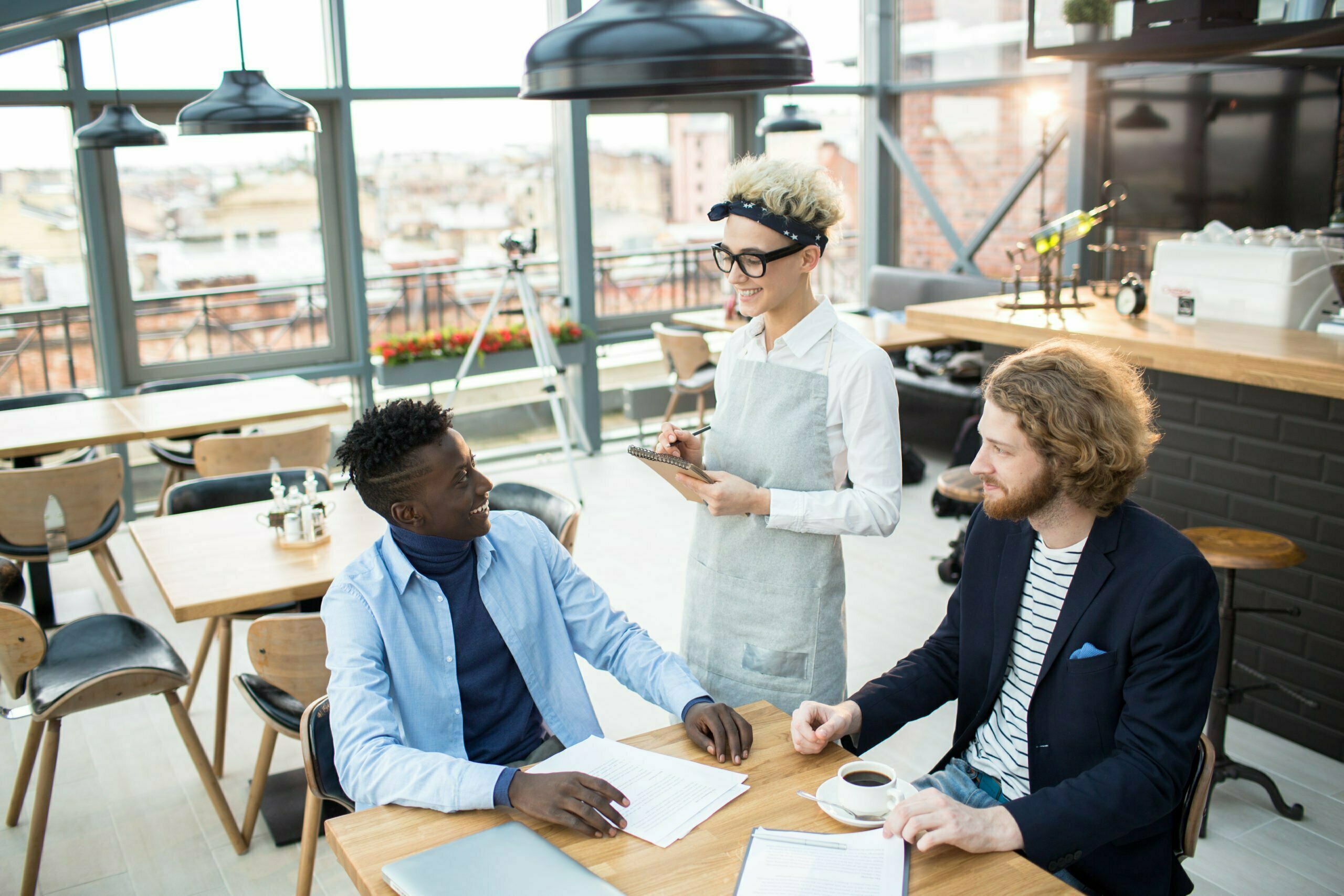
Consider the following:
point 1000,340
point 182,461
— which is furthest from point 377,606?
point 182,461

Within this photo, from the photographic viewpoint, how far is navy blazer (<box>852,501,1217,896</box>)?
1652 mm

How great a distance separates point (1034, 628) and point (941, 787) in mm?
326

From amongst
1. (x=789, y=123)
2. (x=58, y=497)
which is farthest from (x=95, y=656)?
(x=789, y=123)

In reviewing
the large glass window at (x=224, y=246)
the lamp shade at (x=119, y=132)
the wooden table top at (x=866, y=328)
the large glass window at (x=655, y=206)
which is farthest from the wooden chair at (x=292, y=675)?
the large glass window at (x=655, y=206)

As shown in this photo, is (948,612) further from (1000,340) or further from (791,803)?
(1000,340)

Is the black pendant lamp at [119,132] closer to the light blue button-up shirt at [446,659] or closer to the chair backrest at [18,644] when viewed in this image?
the chair backrest at [18,644]

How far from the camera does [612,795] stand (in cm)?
161

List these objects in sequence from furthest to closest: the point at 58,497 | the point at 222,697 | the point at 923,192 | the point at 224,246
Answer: the point at 923,192, the point at 224,246, the point at 58,497, the point at 222,697

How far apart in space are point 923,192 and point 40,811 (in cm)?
719

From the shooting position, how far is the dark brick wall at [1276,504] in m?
3.31

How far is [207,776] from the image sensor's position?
306cm

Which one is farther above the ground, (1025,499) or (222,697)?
(1025,499)

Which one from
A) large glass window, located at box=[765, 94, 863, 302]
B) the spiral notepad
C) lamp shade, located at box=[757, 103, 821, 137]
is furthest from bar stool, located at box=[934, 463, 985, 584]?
large glass window, located at box=[765, 94, 863, 302]

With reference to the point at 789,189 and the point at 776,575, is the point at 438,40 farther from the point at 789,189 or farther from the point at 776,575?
the point at 776,575
